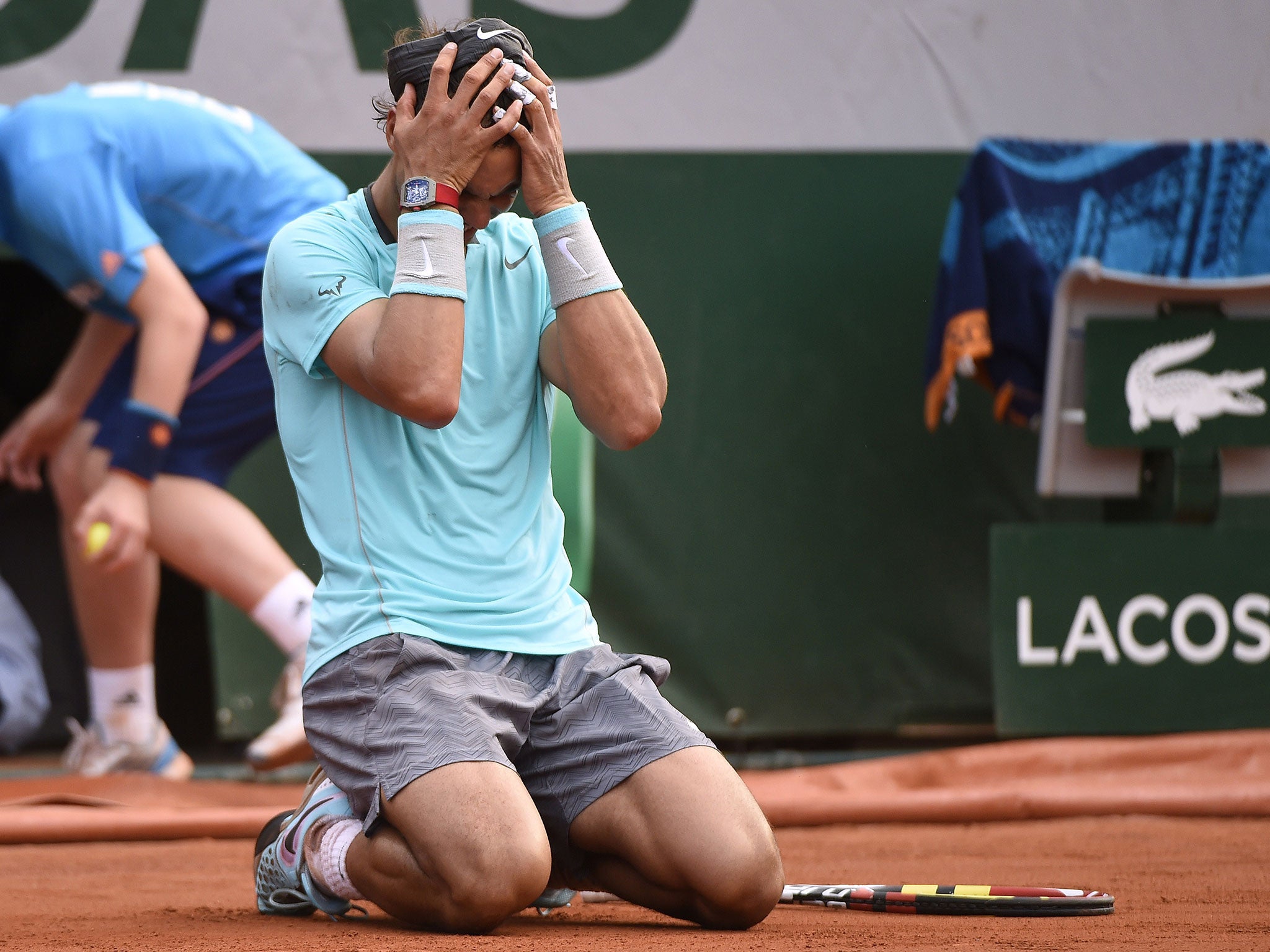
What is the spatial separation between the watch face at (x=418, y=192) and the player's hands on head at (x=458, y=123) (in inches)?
0.5

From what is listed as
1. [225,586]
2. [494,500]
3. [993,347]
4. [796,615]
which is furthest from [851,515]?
[494,500]

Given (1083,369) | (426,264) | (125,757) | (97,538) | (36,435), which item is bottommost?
(125,757)

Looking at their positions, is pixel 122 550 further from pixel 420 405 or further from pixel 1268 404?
pixel 1268 404

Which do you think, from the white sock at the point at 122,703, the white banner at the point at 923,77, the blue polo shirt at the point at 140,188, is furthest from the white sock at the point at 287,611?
the white banner at the point at 923,77

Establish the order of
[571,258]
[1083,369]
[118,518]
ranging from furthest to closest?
1. [1083,369]
2. [118,518]
3. [571,258]

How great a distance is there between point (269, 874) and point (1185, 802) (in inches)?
75.4

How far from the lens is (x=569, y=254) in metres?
1.98

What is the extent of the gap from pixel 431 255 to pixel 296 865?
82 centimetres

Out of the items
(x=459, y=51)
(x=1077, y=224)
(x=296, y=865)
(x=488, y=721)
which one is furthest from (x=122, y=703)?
(x=1077, y=224)

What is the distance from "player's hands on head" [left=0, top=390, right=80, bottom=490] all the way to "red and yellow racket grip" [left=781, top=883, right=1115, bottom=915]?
92.1 inches

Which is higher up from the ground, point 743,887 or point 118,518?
point 118,518

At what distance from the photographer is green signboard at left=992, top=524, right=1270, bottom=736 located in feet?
11.6

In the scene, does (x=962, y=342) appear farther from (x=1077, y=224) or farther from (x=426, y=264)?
(x=426, y=264)

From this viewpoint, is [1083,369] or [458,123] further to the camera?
[1083,369]
